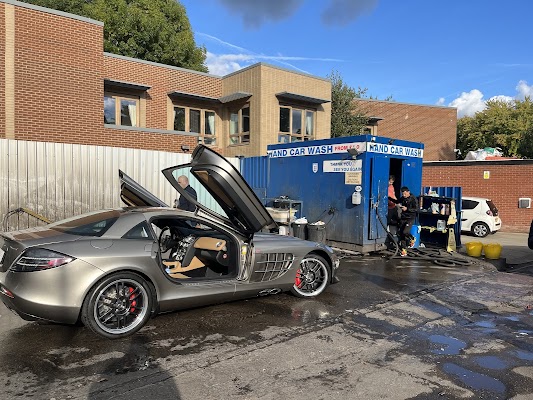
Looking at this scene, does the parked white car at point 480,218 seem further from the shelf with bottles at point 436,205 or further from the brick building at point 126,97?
the brick building at point 126,97

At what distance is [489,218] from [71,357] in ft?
48.8

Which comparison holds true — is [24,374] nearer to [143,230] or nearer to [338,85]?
[143,230]

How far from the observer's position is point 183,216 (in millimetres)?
5062

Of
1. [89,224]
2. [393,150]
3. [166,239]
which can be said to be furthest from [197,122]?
[89,224]

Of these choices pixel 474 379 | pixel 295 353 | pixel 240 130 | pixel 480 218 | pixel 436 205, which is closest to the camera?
pixel 474 379

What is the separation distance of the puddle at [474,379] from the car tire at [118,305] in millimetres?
2956

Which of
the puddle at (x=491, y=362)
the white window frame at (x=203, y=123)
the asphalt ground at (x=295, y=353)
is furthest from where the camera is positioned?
the white window frame at (x=203, y=123)

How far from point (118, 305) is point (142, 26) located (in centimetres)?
2291

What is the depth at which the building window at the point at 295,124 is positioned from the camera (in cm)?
1730

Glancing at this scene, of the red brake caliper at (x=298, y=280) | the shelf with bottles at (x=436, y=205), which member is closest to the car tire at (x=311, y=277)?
the red brake caliper at (x=298, y=280)

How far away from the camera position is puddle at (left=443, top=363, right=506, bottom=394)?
3.41 m

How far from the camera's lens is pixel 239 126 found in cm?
1772

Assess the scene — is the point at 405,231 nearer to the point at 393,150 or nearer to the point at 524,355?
the point at 393,150

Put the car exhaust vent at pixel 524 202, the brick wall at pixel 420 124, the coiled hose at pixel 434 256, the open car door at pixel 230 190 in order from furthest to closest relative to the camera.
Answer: the brick wall at pixel 420 124 < the car exhaust vent at pixel 524 202 < the coiled hose at pixel 434 256 < the open car door at pixel 230 190
